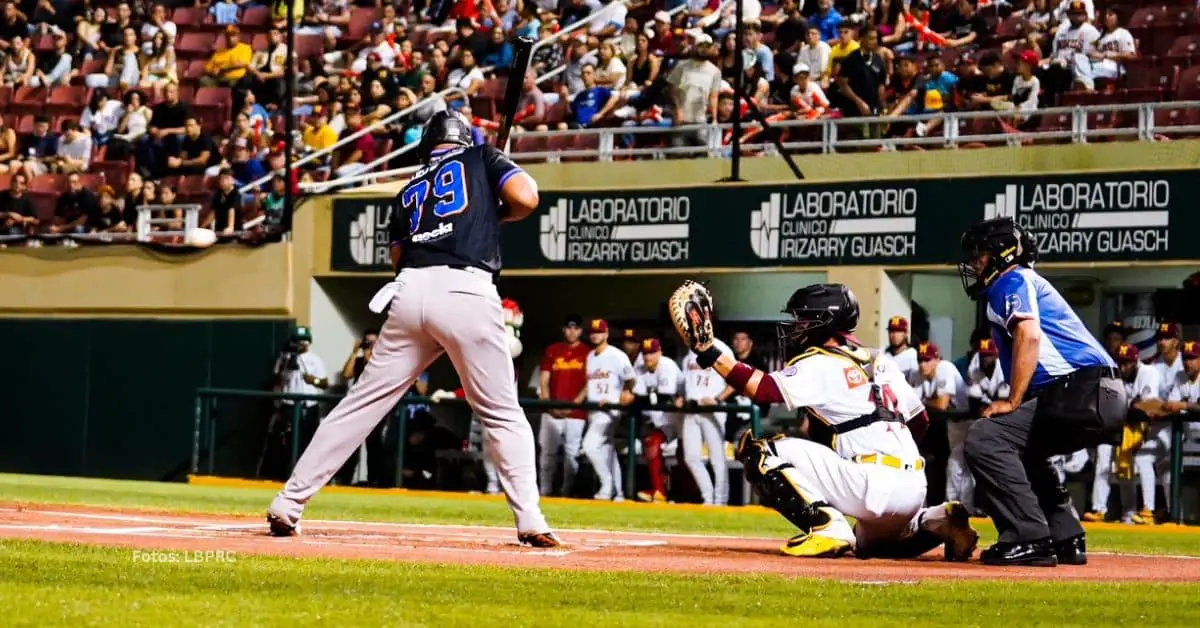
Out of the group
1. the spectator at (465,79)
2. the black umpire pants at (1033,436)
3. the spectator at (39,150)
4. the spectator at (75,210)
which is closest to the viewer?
the black umpire pants at (1033,436)

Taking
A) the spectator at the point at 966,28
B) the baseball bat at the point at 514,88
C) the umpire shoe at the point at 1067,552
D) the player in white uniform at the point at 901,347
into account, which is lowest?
the umpire shoe at the point at 1067,552

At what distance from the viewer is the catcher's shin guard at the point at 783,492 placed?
808cm

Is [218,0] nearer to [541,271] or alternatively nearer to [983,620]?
[541,271]

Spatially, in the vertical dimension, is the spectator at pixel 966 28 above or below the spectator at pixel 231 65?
below

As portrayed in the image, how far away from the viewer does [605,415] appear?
1720cm

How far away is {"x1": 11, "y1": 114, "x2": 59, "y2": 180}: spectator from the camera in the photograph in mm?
23503

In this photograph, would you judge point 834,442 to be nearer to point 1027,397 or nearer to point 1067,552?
point 1027,397

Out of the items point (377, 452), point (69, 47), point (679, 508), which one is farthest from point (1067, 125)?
point (69, 47)

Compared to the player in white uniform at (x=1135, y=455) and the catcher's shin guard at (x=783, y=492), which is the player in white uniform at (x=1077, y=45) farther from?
the catcher's shin guard at (x=783, y=492)

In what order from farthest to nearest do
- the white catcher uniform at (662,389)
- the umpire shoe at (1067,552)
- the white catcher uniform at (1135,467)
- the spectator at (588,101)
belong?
the spectator at (588,101), the white catcher uniform at (662,389), the white catcher uniform at (1135,467), the umpire shoe at (1067,552)

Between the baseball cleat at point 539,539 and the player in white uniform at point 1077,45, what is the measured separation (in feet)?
33.8

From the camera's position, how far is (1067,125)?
16.8 metres

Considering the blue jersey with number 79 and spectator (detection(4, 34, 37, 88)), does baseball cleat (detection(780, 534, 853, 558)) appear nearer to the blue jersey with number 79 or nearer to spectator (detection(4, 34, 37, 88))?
the blue jersey with number 79

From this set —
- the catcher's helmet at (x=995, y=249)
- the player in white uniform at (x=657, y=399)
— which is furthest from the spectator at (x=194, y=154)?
the catcher's helmet at (x=995, y=249)
